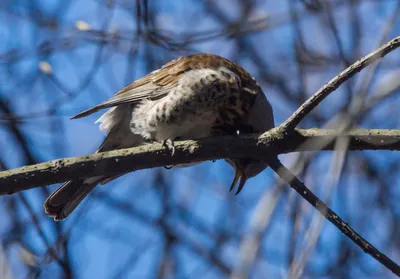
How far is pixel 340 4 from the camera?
621cm

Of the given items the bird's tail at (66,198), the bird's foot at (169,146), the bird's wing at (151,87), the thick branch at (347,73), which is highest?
the bird's wing at (151,87)

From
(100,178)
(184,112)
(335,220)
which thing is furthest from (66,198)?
(335,220)

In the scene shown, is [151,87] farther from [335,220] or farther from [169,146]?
[335,220]

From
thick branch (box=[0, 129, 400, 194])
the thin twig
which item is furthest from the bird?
the thin twig

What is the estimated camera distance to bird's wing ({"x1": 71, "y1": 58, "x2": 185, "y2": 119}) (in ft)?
14.0

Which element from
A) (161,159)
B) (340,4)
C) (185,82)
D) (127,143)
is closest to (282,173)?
(161,159)

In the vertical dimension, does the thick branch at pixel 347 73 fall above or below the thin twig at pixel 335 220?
above

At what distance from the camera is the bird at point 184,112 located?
4070 mm

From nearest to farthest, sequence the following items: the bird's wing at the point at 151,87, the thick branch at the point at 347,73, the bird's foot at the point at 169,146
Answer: the thick branch at the point at 347,73 → the bird's foot at the point at 169,146 → the bird's wing at the point at 151,87

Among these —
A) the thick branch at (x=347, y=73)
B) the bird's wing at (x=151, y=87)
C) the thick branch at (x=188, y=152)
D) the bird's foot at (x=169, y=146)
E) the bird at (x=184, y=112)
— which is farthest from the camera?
the bird's wing at (x=151, y=87)

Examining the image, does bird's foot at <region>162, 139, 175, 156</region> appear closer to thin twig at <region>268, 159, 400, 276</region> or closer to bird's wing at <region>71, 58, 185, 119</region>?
thin twig at <region>268, 159, 400, 276</region>

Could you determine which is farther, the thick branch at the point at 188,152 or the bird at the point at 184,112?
the bird at the point at 184,112

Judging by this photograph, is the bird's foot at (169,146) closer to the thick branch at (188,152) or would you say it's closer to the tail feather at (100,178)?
the thick branch at (188,152)

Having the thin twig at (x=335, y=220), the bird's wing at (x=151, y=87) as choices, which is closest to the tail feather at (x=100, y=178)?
the bird's wing at (x=151, y=87)
